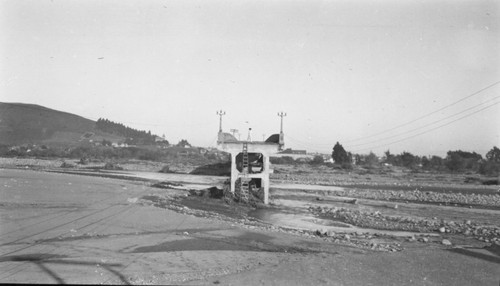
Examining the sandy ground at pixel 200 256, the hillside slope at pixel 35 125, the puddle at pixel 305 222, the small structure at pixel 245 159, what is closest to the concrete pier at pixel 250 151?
the small structure at pixel 245 159

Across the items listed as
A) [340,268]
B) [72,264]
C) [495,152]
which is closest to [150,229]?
[72,264]

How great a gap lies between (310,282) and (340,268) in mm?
1715

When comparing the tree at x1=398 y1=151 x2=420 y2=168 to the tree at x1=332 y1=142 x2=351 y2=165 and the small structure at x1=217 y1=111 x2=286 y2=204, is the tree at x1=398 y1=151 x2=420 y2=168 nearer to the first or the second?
the tree at x1=332 y1=142 x2=351 y2=165

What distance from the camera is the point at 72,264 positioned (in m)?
9.98

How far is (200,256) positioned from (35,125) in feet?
388

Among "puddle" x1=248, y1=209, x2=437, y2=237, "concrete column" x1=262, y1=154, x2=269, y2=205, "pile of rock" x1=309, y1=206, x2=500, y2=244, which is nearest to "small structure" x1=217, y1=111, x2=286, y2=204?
"concrete column" x1=262, y1=154, x2=269, y2=205

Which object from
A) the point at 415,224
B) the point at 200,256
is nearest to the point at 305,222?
the point at 415,224

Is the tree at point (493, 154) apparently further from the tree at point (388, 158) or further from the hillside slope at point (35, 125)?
the hillside slope at point (35, 125)

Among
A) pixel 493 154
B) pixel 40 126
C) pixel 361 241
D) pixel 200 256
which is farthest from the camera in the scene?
pixel 40 126

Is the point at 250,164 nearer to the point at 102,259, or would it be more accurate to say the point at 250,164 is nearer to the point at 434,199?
the point at 434,199

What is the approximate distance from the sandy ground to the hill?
101 meters

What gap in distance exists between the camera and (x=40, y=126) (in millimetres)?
111062

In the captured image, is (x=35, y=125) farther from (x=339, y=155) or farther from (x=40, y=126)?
(x=339, y=155)

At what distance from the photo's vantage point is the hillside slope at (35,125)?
102375 mm
